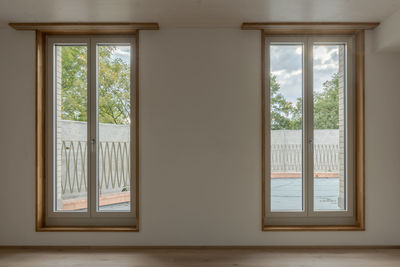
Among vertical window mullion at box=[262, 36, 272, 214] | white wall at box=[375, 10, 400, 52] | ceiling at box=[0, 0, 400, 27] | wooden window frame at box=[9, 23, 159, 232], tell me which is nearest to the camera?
ceiling at box=[0, 0, 400, 27]

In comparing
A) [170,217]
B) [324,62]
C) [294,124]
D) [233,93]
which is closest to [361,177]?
[294,124]

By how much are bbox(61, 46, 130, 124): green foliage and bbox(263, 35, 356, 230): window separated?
5.27 ft

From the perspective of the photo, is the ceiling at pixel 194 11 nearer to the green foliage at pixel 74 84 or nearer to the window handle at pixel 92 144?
the green foliage at pixel 74 84

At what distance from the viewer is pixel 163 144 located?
3262 millimetres

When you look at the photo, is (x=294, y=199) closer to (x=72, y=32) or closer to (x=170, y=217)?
(x=170, y=217)

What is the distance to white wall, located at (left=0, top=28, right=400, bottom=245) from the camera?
324cm

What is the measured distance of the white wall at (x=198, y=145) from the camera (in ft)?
10.6

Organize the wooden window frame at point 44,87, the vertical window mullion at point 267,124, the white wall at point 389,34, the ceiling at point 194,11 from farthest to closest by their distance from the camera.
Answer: the vertical window mullion at point 267,124 < the wooden window frame at point 44,87 < the white wall at point 389,34 < the ceiling at point 194,11

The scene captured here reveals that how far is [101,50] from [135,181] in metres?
1.54

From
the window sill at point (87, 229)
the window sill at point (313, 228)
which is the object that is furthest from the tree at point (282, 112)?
the window sill at point (87, 229)

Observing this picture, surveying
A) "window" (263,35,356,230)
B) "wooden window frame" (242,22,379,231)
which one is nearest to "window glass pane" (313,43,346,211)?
"window" (263,35,356,230)

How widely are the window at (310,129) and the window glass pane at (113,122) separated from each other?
5.18 feet

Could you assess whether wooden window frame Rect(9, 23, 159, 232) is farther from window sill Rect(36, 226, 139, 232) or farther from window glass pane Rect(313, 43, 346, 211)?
window glass pane Rect(313, 43, 346, 211)

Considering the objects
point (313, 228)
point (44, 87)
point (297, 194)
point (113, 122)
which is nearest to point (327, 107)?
point (297, 194)
